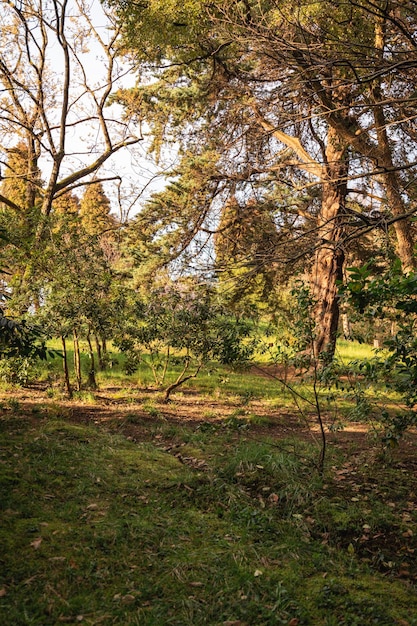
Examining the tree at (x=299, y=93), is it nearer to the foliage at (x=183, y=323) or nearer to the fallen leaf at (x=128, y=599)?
the foliage at (x=183, y=323)

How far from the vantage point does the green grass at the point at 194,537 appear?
10.3 ft

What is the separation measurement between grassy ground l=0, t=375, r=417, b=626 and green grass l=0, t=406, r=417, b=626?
12 mm

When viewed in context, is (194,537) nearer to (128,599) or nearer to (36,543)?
(128,599)

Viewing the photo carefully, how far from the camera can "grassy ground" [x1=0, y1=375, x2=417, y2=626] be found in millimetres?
3164

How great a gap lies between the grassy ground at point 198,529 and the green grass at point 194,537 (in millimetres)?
12

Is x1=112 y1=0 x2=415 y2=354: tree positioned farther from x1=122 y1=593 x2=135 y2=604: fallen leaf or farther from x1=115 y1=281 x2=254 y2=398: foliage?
x1=122 y1=593 x2=135 y2=604: fallen leaf

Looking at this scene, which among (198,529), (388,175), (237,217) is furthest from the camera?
(237,217)

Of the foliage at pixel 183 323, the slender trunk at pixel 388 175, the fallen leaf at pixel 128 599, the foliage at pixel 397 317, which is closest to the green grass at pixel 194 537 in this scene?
the fallen leaf at pixel 128 599

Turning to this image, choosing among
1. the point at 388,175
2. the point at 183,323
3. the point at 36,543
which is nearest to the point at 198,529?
the point at 36,543

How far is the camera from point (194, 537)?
4.10 meters

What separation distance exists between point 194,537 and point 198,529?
0.46 ft

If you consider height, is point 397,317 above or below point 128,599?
above

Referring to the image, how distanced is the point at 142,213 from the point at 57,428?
7237 mm

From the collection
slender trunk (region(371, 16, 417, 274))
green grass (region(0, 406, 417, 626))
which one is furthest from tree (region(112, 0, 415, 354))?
green grass (region(0, 406, 417, 626))
